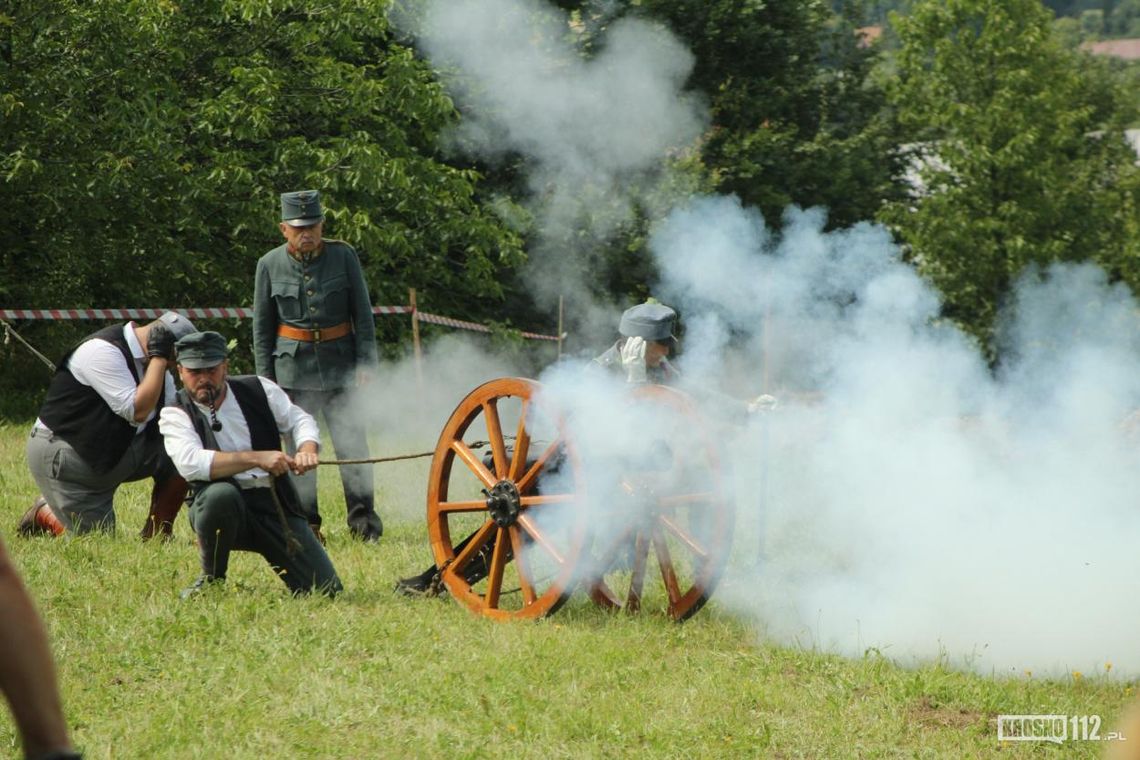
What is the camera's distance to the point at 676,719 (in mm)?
4441

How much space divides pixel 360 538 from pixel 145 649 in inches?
85.7

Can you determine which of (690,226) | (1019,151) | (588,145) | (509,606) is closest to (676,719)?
(509,606)

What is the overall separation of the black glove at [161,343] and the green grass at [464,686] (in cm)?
108

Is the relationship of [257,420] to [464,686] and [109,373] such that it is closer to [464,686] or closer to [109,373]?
[109,373]

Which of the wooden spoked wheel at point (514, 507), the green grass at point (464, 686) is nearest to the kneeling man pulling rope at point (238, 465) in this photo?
the green grass at point (464, 686)

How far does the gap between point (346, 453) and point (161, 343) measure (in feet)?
4.15

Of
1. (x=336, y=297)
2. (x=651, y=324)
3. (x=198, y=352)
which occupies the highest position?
(x=336, y=297)

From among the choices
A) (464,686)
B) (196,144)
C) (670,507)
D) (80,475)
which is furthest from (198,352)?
(196,144)

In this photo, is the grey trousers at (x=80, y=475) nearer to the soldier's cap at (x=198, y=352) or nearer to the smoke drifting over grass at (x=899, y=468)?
the soldier's cap at (x=198, y=352)

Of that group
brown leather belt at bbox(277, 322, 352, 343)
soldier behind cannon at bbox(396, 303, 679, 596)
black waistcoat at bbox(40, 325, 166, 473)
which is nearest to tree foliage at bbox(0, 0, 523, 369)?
brown leather belt at bbox(277, 322, 352, 343)

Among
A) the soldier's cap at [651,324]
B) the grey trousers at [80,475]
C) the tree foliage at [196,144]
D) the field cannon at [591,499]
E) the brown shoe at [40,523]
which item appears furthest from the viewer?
the tree foliage at [196,144]

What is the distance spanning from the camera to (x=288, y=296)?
7.27 metres

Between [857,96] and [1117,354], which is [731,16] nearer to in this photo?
[857,96]

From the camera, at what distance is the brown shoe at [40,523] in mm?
7016
